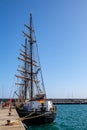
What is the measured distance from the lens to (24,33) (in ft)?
184

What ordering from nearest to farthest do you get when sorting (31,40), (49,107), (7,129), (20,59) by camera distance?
(7,129)
(49,107)
(31,40)
(20,59)

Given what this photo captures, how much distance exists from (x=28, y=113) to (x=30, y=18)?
2633 cm

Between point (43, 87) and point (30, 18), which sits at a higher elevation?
point (30, 18)

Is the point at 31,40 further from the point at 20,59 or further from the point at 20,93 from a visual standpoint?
the point at 20,93

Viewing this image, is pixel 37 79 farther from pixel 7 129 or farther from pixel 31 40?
pixel 7 129

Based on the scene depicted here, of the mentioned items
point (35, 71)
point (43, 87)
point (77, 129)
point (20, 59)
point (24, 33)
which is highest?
point (24, 33)

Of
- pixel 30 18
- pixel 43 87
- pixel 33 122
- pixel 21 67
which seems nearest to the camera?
pixel 33 122

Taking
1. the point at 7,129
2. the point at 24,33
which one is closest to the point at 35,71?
the point at 24,33

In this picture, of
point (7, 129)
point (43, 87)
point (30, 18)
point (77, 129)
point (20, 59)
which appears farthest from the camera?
point (20, 59)

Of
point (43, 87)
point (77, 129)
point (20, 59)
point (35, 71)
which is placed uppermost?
point (20, 59)

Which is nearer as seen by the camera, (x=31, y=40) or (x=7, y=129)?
(x=7, y=129)

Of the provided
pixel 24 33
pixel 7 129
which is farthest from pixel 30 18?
pixel 7 129

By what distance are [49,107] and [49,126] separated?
2.94 m

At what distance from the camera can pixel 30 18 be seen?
5512 centimetres
